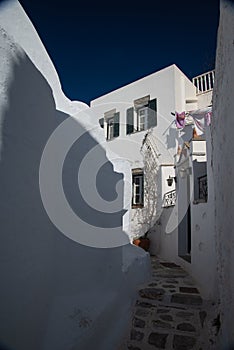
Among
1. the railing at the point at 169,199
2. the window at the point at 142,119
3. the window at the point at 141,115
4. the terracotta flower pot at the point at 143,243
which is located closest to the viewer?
the railing at the point at 169,199

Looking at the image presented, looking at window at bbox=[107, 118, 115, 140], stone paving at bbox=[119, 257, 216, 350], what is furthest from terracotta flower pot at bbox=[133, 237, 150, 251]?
window at bbox=[107, 118, 115, 140]

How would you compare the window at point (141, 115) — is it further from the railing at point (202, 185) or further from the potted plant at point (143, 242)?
the railing at point (202, 185)

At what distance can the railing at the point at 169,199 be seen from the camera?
8797 mm

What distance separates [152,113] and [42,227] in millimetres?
9649

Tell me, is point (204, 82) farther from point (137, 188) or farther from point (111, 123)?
point (137, 188)

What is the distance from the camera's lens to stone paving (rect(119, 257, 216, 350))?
10.5 feet

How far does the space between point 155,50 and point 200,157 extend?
9.56 ft

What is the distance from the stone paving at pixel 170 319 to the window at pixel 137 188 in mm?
6096

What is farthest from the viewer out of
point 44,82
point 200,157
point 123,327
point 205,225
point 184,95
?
point 184,95

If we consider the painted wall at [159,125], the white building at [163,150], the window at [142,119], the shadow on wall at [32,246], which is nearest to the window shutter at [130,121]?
the white building at [163,150]

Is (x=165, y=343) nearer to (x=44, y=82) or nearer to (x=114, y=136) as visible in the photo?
(x=44, y=82)

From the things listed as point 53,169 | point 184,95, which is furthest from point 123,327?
point 184,95

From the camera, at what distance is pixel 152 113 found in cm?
1114

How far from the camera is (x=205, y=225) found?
4.65 meters
